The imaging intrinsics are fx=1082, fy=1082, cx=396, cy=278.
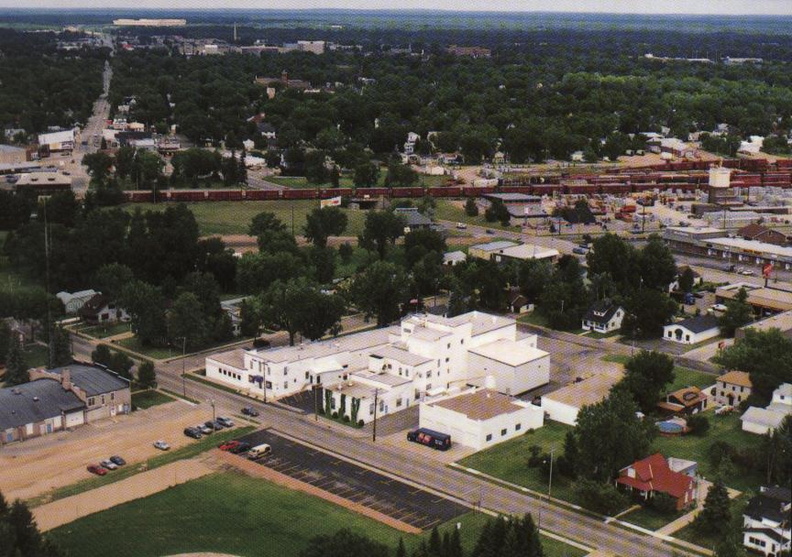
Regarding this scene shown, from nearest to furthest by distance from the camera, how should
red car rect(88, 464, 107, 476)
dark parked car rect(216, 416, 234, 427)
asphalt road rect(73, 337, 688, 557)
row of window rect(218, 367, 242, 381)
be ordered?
1. asphalt road rect(73, 337, 688, 557)
2. red car rect(88, 464, 107, 476)
3. dark parked car rect(216, 416, 234, 427)
4. row of window rect(218, 367, 242, 381)

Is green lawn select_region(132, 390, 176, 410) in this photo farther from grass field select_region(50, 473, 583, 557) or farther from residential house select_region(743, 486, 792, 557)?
residential house select_region(743, 486, 792, 557)

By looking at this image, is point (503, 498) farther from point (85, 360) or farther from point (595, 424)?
point (85, 360)

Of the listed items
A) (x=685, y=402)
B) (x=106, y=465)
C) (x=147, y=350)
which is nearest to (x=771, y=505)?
(x=685, y=402)

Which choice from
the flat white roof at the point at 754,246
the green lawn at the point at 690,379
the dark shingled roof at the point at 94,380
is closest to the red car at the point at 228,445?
the dark shingled roof at the point at 94,380

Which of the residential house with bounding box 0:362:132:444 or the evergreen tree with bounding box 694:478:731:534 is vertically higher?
the evergreen tree with bounding box 694:478:731:534

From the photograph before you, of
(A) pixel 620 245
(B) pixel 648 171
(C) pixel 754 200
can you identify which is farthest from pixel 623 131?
(A) pixel 620 245

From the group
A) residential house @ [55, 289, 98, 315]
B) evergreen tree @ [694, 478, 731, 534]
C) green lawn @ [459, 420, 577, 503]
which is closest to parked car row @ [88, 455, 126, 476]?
green lawn @ [459, 420, 577, 503]

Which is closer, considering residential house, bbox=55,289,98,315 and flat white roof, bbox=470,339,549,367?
flat white roof, bbox=470,339,549,367
